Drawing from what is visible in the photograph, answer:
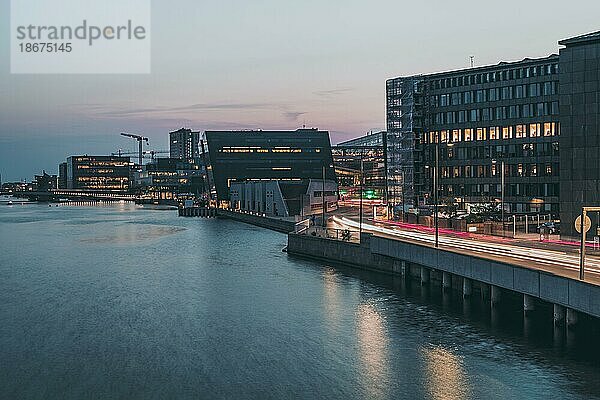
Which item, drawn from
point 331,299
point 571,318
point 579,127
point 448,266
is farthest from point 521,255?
point 579,127

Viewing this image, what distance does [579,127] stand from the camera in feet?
203

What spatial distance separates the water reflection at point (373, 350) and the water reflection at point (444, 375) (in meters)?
2.10

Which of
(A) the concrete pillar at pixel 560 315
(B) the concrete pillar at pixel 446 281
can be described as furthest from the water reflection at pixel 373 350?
(A) the concrete pillar at pixel 560 315

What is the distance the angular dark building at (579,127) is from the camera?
60.9m

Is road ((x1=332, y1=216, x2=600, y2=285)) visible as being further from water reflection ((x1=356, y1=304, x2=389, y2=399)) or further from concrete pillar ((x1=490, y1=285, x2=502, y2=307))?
water reflection ((x1=356, y1=304, x2=389, y2=399))

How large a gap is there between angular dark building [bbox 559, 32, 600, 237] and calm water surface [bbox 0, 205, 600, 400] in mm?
15677

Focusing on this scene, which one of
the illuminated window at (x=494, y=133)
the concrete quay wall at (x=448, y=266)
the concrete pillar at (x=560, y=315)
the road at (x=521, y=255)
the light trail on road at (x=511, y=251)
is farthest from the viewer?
the illuminated window at (x=494, y=133)

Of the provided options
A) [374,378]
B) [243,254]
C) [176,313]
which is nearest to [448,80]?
[243,254]

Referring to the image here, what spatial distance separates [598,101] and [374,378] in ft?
121

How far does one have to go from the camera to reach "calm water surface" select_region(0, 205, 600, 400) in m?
34.2

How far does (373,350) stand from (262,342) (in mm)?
6646

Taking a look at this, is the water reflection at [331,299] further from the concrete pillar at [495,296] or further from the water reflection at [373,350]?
the concrete pillar at [495,296]

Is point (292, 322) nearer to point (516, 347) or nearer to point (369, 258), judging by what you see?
point (516, 347)

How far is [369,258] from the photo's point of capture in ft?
229
